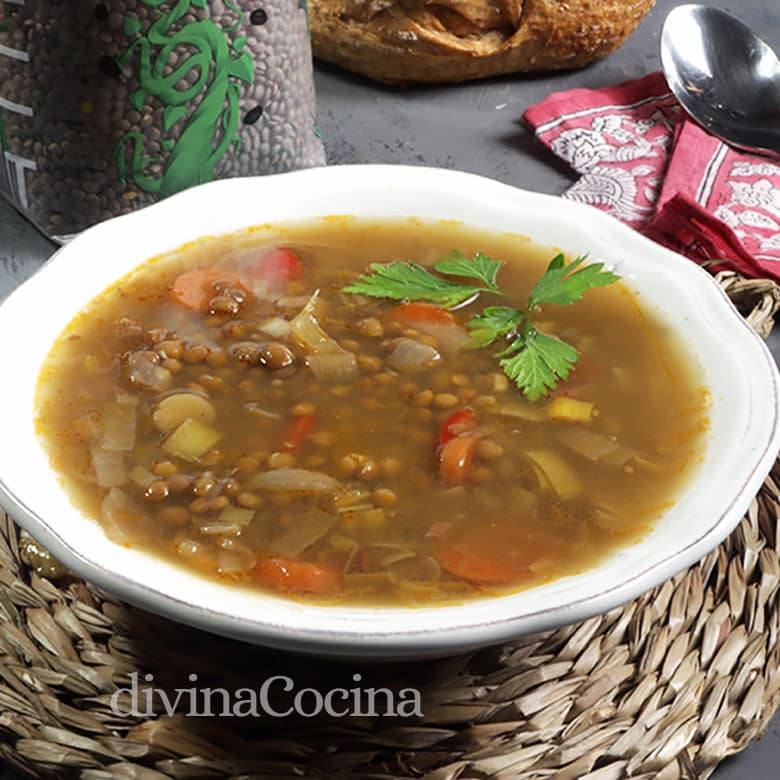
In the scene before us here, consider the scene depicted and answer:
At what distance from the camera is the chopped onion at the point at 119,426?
1.96m

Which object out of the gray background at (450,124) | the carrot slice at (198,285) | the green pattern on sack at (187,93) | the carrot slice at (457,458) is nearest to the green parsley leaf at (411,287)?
the carrot slice at (198,285)

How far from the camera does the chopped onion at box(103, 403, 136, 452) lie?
1.96 m

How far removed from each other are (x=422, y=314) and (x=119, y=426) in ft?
2.04

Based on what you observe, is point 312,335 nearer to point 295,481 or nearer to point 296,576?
point 295,481

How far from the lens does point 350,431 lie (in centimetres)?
200

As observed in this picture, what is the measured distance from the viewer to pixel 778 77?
12.5 ft

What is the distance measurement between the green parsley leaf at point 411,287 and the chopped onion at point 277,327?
0.55ft

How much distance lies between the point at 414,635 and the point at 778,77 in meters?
2.88

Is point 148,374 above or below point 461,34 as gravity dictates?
above

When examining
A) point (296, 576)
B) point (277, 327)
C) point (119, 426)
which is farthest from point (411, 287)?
point (296, 576)

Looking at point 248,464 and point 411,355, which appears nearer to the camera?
point 248,464

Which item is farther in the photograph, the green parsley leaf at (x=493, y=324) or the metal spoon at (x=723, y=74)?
the metal spoon at (x=723, y=74)

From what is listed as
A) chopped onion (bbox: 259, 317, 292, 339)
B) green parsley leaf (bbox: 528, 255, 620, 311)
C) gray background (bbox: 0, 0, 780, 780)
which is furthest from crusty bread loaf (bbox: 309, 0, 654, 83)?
chopped onion (bbox: 259, 317, 292, 339)

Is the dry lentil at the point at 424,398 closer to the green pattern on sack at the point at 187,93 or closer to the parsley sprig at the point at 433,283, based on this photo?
the parsley sprig at the point at 433,283
